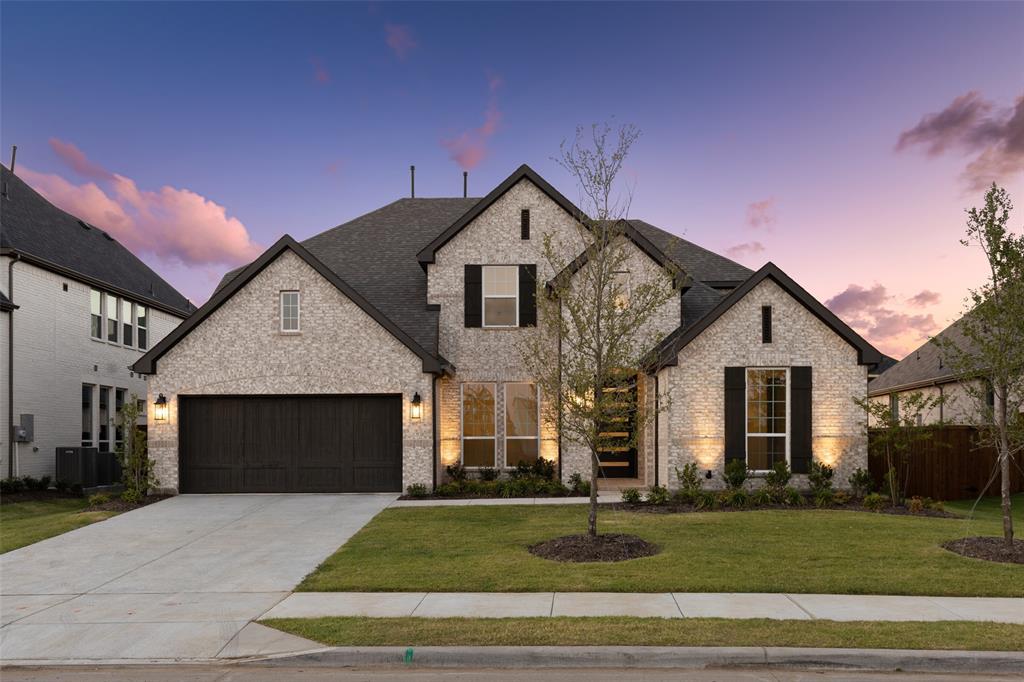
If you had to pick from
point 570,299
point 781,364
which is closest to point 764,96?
point 781,364

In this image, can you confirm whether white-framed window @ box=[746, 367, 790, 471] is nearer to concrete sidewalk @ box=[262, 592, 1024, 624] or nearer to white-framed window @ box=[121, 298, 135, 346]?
concrete sidewalk @ box=[262, 592, 1024, 624]

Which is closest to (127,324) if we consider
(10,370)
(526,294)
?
(10,370)

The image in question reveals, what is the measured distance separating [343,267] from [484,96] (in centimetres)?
696

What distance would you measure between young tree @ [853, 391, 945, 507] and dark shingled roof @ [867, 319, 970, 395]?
9.98 m

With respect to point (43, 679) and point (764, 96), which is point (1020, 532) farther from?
point (43, 679)

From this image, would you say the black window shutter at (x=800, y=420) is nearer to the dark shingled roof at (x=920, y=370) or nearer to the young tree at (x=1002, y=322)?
the young tree at (x=1002, y=322)

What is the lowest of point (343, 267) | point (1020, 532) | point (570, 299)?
point (1020, 532)

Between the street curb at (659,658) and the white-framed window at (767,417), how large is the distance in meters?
10.6

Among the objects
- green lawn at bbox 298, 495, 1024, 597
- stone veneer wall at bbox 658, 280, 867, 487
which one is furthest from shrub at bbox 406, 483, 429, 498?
stone veneer wall at bbox 658, 280, 867, 487

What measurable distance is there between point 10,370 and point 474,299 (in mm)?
12782

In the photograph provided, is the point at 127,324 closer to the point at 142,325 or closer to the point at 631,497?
the point at 142,325

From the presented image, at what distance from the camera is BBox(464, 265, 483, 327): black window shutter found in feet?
Result: 64.8

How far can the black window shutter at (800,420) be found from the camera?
17109 millimetres

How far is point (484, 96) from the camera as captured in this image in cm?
1933
